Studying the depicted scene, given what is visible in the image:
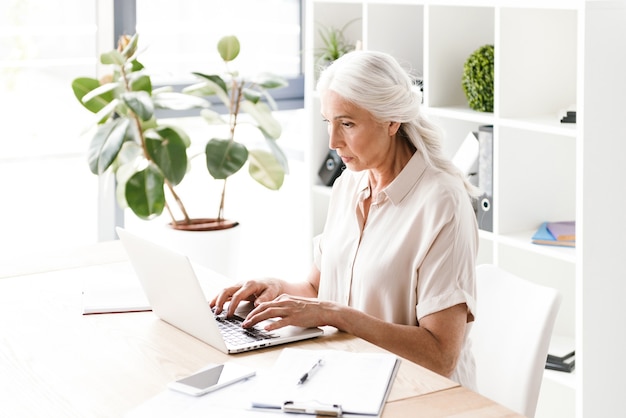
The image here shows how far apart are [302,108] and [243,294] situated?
9.30ft

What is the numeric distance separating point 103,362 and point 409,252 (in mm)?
745

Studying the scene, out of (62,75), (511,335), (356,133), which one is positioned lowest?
(511,335)

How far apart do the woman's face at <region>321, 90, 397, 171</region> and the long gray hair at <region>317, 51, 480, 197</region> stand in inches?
0.8

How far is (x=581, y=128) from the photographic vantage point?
8.84 ft

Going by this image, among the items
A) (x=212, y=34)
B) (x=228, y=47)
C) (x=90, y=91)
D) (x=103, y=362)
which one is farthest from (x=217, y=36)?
(x=103, y=362)

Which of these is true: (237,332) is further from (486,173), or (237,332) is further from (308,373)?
(486,173)

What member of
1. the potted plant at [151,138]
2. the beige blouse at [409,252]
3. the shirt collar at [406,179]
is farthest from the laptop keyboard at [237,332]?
the potted plant at [151,138]

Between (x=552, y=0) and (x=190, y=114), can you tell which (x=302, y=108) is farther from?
(x=552, y=0)

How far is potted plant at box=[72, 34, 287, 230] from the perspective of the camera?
3734mm

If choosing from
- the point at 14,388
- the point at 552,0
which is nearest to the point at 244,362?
the point at 14,388

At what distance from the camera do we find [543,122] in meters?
2.99

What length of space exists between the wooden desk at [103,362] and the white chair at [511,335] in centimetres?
40

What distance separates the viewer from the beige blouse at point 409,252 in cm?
217

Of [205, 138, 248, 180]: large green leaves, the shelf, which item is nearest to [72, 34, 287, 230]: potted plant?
[205, 138, 248, 180]: large green leaves
